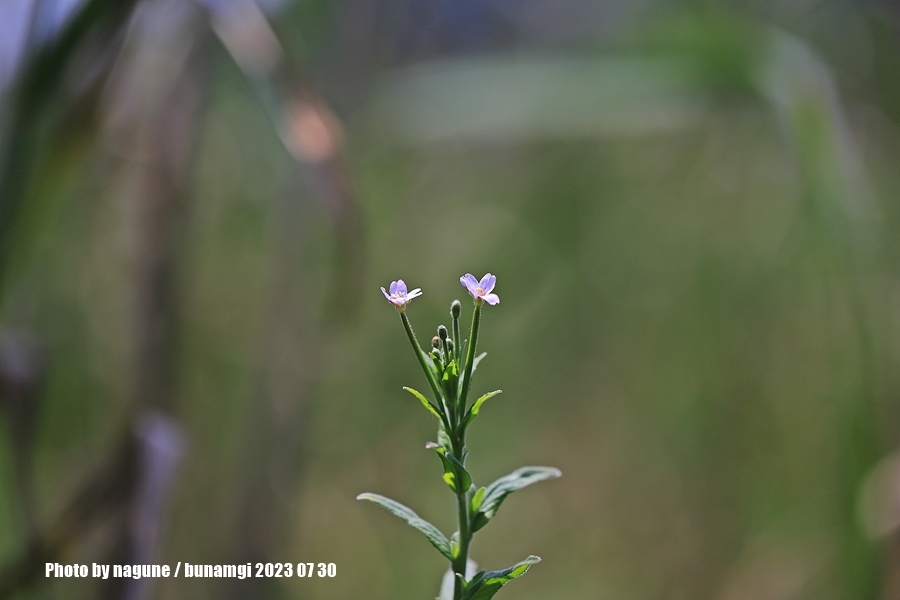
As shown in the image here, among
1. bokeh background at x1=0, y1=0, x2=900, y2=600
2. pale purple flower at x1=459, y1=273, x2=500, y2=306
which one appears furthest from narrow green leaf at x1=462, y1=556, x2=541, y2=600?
bokeh background at x1=0, y1=0, x2=900, y2=600

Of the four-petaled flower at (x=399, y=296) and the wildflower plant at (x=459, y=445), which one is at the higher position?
the four-petaled flower at (x=399, y=296)

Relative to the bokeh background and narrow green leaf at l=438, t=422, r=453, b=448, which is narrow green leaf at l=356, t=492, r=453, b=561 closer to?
narrow green leaf at l=438, t=422, r=453, b=448

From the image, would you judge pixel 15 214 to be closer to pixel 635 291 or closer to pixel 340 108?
pixel 340 108

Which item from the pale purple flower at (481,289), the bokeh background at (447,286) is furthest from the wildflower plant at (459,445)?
the bokeh background at (447,286)

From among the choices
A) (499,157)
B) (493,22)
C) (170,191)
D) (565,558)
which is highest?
(493,22)

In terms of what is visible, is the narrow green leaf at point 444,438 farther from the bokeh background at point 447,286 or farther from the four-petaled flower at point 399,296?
the bokeh background at point 447,286

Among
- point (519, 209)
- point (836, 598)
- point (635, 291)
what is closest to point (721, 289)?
point (635, 291)

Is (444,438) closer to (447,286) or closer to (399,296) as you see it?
(399,296)
